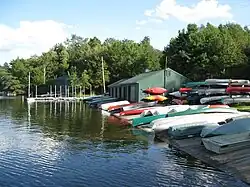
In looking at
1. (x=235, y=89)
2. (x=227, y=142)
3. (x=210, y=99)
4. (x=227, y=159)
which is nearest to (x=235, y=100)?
(x=235, y=89)

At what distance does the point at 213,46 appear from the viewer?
209 feet

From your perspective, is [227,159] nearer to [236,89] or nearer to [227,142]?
[227,142]

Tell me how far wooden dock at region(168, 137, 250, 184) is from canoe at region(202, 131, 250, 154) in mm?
200

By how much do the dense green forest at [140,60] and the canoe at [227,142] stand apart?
4111cm

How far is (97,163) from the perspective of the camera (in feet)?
54.4

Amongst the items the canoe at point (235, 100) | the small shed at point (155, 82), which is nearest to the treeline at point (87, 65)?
the small shed at point (155, 82)

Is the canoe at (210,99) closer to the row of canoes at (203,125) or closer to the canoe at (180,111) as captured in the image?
the row of canoes at (203,125)

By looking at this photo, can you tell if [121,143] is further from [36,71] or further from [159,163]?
[36,71]

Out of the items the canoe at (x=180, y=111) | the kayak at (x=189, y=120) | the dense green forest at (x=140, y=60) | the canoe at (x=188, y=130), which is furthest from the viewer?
the dense green forest at (x=140, y=60)

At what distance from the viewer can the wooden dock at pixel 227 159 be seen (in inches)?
572

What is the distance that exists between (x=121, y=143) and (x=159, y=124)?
12.3 feet

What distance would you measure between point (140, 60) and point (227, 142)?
70.2m

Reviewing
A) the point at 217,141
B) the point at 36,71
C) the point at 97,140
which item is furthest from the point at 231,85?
the point at 36,71

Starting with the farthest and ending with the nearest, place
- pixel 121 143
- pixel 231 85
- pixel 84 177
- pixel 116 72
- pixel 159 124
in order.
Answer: pixel 116 72 → pixel 231 85 → pixel 159 124 → pixel 121 143 → pixel 84 177
